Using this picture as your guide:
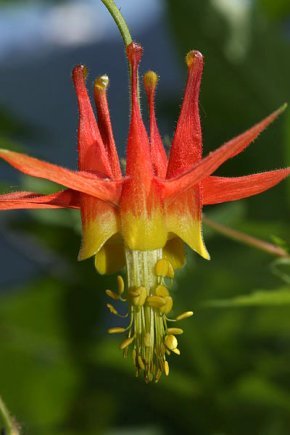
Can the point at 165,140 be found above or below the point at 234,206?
above

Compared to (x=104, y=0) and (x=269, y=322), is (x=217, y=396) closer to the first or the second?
(x=269, y=322)

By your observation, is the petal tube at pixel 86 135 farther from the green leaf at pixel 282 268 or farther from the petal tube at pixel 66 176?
the green leaf at pixel 282 268

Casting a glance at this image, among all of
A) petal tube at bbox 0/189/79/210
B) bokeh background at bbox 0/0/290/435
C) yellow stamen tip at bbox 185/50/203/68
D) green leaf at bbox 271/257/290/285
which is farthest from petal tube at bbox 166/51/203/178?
bokeh background at bbox 0/0/290/435

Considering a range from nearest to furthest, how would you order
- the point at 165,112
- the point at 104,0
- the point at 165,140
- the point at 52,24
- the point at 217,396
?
the point at 104,0 → the point at 165,140 → the point at 217,396 → the point at 165,112 → the point at 52,24

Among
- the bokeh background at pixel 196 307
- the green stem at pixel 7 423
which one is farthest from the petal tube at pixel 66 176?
the bokeh background at pixel 196 307

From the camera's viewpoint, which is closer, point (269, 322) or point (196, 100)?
point (196, 100)

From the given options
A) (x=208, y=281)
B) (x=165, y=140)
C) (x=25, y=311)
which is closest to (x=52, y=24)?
(x=25, y=311)

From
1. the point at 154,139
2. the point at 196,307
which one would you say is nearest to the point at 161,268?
the point at 154,139
